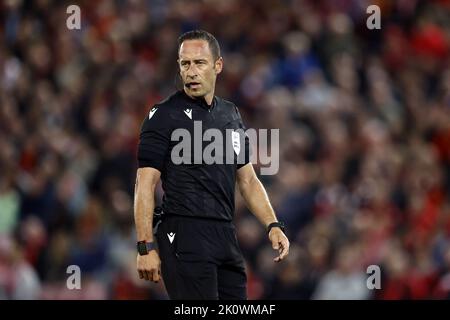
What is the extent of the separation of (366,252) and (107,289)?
220 cm

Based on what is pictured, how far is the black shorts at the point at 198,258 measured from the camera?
6.02 meters

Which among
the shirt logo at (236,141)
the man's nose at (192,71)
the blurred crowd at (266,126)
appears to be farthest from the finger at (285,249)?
the blurred crowd at (266,126)

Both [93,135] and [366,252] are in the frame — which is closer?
[366,252]

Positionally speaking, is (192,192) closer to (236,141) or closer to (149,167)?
(149,167)

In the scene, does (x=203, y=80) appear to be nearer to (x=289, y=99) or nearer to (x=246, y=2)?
(x=289, y=99)

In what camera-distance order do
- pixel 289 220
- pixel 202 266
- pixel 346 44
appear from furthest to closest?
pixel 346 44 < pixel 289 220 < pixel 202 266

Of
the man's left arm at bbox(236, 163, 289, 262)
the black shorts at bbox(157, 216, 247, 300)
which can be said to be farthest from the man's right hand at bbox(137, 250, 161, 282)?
the man's left arm at bbox(236, 163, 289, 262)

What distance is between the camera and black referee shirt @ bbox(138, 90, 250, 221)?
6035mm

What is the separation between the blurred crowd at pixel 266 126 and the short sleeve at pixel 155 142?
4.07m

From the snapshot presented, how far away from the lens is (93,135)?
11727 mm

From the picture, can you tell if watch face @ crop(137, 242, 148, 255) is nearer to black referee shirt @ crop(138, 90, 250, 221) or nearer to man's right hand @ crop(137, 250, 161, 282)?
man's right hand @ crop(137, 250, 161, 282)

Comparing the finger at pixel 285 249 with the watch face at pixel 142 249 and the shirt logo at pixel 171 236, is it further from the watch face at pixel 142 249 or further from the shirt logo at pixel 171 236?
the watch face at pixel 142 249
